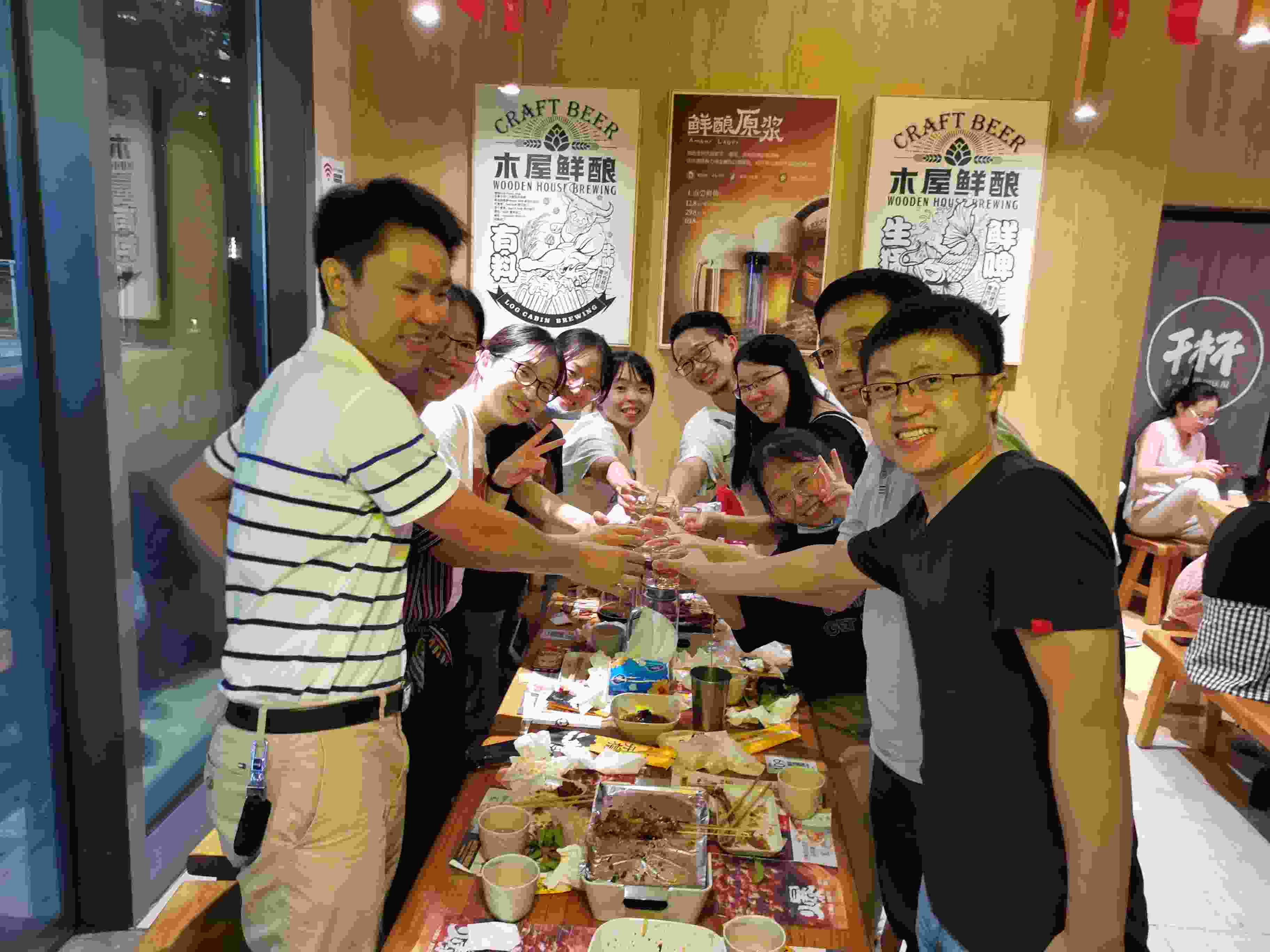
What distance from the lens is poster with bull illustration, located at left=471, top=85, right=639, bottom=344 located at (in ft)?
12.8

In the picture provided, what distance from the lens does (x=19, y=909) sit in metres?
2.16

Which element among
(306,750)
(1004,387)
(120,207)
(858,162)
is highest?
(858,162)

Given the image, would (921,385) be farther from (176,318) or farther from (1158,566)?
(1158,566)

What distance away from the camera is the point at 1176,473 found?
5039mm

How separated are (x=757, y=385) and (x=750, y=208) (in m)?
1.48

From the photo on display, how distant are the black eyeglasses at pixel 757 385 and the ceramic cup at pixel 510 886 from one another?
1.84 meters

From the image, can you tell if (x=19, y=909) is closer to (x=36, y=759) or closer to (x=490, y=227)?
(x=36, y=759)

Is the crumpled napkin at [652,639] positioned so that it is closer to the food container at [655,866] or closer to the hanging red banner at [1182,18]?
the food container at [655,866]

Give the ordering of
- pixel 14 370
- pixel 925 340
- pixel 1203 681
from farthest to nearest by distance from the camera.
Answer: pixel 1203 681 → pixel 14 370 → pixel 925 340

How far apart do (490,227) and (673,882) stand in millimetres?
3364

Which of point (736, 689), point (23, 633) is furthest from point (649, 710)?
point (23, 633)

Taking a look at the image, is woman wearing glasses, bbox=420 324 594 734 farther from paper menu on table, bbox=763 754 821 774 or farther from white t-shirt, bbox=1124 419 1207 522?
white t-shirt, bbox=1124 419 1207 522

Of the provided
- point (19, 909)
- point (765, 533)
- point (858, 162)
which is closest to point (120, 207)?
point (19, 909)

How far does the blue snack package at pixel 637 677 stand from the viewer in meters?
1.96
